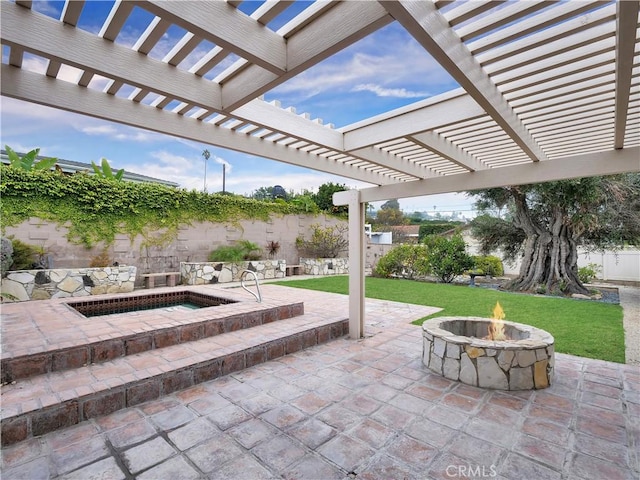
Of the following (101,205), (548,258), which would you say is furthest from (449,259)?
(101,205)

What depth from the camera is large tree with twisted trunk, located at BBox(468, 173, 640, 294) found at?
11.3 metres

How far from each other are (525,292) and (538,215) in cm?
309

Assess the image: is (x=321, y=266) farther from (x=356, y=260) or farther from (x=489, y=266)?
(x=356, y=260)

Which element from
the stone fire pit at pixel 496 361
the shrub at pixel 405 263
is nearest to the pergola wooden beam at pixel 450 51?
the stone fire pit at pixel 496 361

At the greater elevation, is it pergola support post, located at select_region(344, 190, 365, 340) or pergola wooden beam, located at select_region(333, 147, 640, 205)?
pergola wooden beam, located at select_region(333, 147, 640, 205)

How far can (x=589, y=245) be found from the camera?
44.2ft

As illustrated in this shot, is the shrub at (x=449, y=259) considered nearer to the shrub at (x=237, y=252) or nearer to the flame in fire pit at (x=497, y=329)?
the shrub at (x=237, y=252)

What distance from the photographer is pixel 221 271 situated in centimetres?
1317

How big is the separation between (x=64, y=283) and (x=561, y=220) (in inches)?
631

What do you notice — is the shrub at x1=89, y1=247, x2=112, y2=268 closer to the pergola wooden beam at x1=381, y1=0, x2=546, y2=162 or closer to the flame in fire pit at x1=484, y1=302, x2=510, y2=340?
A: the flame in fire pit at x1=484, y1=302, x2=510, y2=340

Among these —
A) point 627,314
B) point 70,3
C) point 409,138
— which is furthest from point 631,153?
point 627,314

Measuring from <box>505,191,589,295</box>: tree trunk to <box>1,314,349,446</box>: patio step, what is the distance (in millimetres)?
10697

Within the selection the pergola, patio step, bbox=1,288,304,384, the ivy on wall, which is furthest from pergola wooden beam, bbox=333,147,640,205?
the ivy on wall

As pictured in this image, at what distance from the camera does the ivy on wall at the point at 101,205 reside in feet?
31.4
